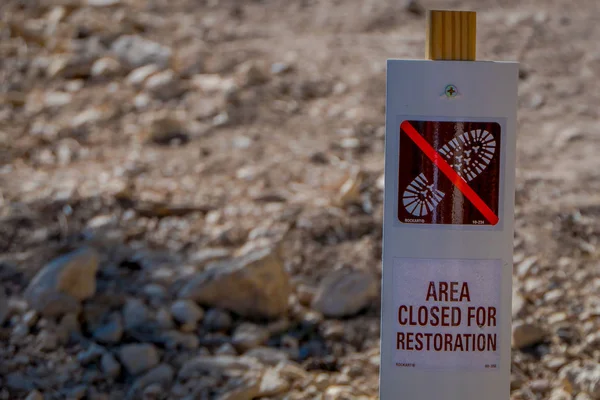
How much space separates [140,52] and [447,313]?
3.55 meters

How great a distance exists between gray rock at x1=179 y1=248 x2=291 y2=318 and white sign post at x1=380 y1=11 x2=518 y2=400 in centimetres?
93

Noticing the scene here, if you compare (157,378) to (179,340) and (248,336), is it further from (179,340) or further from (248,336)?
(248,336)

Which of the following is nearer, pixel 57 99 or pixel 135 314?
pixel 135 314

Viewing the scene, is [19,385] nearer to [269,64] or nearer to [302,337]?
[302,337]

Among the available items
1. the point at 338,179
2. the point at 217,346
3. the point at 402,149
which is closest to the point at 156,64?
the point at 338,179

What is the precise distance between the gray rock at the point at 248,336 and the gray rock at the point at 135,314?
32 cm

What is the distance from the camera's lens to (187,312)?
269 centimetres

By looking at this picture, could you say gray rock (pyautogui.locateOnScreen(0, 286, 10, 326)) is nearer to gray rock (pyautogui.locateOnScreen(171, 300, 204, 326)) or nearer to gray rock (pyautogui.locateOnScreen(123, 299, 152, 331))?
gray rock (pyautogui.locateOnScreen(123, 299, 152, 331))

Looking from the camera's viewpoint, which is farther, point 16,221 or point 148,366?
point 16,221

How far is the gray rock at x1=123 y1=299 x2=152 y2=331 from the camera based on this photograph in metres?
2.65

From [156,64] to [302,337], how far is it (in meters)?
2.63

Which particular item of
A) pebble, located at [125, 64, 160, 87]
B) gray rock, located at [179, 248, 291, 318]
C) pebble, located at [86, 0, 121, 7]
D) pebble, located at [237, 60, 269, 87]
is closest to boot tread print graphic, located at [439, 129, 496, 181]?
gray rock, located at [179, 248, 291, 318]

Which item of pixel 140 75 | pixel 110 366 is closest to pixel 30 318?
pixel 110 366

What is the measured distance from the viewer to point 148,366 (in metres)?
2.49
